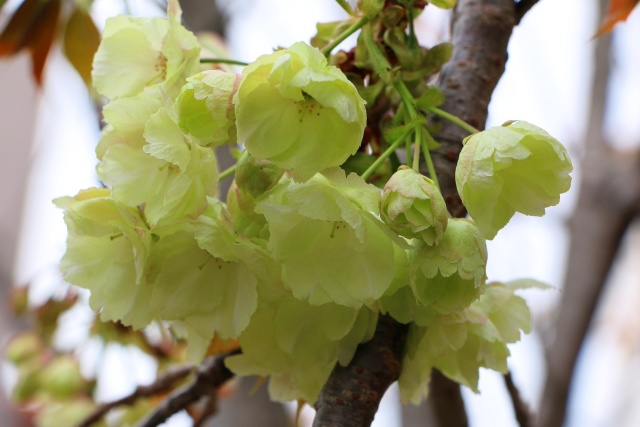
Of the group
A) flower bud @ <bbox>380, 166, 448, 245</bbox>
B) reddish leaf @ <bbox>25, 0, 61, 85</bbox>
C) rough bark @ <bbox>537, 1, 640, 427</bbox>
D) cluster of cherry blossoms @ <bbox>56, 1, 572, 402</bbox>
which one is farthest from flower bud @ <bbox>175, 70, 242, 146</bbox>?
rough bark @ <bbox>537, 1, 640, 427</bbox>

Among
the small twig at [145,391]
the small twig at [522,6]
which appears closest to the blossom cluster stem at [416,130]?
the small twig at [522,6]

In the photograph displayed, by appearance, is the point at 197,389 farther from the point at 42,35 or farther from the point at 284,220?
the point at 42,35

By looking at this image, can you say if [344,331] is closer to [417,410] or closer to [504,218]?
[504,218]

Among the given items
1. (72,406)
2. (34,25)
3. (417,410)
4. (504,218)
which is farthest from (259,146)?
(417,410)

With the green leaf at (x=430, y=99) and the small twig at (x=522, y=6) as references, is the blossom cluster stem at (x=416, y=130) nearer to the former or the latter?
the green leaf at (x=430, y=99)

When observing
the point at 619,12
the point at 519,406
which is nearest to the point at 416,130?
the point at 619,12

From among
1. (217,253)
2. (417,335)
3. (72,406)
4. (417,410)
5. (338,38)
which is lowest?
(417,410)
